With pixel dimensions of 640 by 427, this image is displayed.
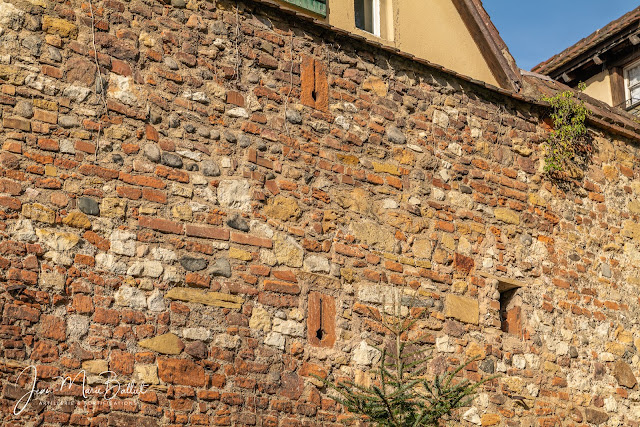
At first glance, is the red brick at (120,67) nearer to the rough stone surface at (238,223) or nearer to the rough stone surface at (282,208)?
the rough stone surface at (238,223)

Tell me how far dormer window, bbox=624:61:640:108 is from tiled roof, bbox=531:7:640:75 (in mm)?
542

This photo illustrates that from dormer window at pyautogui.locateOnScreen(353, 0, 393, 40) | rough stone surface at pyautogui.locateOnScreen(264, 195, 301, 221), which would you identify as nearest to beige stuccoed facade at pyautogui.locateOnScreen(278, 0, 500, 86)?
dormer window at pyautogui.locateOnScreen(353, 0, 393, 40)

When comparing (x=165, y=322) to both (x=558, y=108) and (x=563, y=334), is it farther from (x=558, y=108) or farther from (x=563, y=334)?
(x=558, y=108)

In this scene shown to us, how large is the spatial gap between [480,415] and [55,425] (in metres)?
3.06

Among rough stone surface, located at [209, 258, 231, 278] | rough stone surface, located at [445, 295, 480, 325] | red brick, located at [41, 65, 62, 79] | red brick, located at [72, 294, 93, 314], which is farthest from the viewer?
rough stone surface, located at [445, 295, 480, 325]

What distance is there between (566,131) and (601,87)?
394 cm

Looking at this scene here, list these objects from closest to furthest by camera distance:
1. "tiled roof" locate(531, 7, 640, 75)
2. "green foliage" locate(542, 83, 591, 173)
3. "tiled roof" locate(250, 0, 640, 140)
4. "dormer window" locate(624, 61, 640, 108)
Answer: "tiled roof" locate(250, 0, 640, 140), "green foliage" locate(542, 83, 591, 173), "tiled roof" locate(531, 7, 640, 75), "dormer window" locate(624, 61, 640, 108)

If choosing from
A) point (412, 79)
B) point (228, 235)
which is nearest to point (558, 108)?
point (412, 79)

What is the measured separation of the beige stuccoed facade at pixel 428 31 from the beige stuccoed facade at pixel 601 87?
129 inches

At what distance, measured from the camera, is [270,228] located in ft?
20.1

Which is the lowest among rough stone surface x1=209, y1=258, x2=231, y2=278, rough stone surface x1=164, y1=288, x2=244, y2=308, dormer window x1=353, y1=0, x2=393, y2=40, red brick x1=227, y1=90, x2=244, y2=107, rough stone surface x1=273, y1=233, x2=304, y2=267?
rough stone surface x1=164, y1=288, x2=244, y2=308

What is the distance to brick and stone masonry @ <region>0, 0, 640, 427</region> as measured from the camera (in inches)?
210

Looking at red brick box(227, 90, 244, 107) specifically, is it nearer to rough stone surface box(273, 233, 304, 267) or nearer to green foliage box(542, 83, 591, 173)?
rough stone surface box(273, 233, 304, 267)

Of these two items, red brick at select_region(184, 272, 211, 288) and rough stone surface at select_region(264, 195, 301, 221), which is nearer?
red brick at select_region(184, 272, 211, 288)
